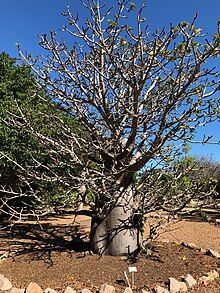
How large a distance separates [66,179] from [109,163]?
28.5 inches

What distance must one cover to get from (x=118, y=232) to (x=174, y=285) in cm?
133

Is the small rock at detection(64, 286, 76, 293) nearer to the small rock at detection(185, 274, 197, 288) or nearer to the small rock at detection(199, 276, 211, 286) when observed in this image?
the small rock at detection(185, 274, 197, 288)

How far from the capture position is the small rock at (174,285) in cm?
362

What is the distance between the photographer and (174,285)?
145 inches

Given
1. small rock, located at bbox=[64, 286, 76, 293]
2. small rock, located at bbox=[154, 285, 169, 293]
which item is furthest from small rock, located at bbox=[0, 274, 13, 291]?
small rock, located at bbox=[154, 285, 169, 293]

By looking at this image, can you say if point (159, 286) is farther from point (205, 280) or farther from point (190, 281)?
point (205, 280)

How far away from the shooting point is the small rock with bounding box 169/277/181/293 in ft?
11.9

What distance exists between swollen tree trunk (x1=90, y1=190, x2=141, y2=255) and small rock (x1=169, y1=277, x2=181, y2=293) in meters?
1.11

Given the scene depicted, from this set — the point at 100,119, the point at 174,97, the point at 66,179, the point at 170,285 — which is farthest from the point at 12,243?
the point at 174,97

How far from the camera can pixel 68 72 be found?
4.71 meters

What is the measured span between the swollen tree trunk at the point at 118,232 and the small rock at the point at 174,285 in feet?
3.63

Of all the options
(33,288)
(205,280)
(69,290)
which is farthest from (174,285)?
(33,288)

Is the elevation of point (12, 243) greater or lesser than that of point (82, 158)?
lesser

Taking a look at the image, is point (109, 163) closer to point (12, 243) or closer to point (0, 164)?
point (12, 243)
